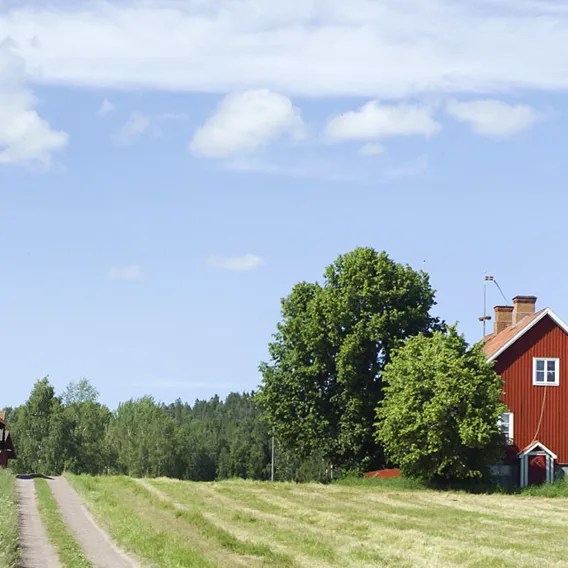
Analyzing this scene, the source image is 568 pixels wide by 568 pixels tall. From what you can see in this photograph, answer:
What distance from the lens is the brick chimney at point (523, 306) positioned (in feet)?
192

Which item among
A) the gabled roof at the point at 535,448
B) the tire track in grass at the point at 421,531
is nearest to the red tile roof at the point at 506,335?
the gabled roof at the point at 535,448

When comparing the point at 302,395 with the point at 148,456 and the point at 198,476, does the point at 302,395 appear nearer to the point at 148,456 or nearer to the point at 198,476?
the point at 148,456

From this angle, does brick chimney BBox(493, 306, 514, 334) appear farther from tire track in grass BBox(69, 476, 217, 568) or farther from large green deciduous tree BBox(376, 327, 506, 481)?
tire track in grass BBox(69, 476, 217, 568)

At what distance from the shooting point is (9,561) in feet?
62.0

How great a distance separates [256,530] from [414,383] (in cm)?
2290

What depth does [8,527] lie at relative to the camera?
24.4 m

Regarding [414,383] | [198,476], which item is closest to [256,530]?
[414,383]

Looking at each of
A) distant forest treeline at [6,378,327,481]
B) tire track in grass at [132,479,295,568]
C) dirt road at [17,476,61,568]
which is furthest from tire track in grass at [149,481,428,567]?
distant forest treeline at [6,378,327,481]

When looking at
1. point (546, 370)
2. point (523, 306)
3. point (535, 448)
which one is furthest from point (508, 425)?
point (523, 306)

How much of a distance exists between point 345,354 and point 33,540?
32922 millimetres

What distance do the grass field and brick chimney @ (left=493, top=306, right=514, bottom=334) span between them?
57.6 ft

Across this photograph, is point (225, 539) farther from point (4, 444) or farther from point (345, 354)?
point (4, 444)

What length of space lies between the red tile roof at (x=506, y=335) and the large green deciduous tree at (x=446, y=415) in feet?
19.0

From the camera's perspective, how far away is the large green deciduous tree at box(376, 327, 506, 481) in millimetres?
46562
